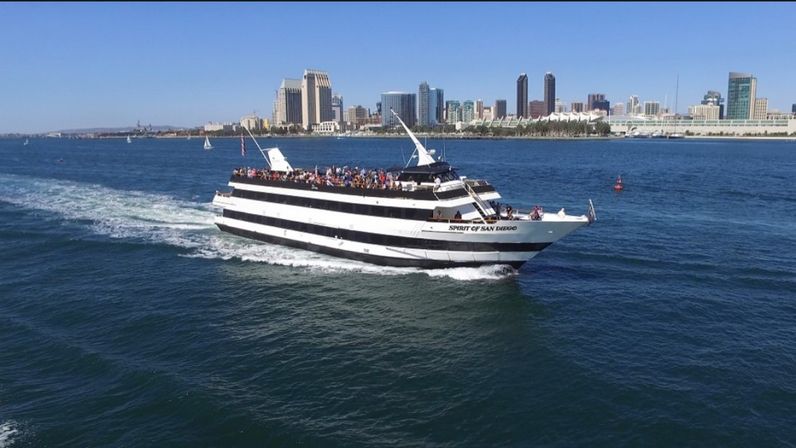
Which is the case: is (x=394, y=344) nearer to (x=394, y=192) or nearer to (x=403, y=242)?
(x=403, y=242)

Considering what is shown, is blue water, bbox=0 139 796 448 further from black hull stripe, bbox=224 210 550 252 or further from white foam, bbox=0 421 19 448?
black hull stripe, bbox=224 210 550 252

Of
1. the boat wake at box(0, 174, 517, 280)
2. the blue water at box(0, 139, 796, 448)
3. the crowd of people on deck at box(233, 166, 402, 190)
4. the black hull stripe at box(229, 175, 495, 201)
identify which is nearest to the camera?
the blue water at box(0, 139, 796, 448)

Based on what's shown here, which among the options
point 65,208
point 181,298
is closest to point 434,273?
point 181,298

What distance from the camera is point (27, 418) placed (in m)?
19.0

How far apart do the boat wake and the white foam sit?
740 inches

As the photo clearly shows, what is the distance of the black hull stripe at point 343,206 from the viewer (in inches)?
1319

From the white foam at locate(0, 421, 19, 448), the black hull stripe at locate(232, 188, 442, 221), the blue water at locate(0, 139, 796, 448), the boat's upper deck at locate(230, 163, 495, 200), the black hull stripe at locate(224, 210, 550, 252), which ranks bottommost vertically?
the white foam at locate(0, 421, 19, 448)

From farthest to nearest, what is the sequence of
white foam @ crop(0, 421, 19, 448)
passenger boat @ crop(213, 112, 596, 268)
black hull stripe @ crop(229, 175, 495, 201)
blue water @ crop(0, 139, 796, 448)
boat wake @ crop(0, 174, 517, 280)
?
boat wake @ crop(0, 174, 517, 280), black hull stripe @ crop(229, 175, 495, 201), passenger boat @ crop(213, 112, 596, 268), blue water @ crop(0, 139, 796, 448), white foam @ crop(0, 421, 19, 448)

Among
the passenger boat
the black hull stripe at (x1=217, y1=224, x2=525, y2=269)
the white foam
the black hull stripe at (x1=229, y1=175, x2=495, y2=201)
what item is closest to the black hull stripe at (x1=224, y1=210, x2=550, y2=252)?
the passenger boat

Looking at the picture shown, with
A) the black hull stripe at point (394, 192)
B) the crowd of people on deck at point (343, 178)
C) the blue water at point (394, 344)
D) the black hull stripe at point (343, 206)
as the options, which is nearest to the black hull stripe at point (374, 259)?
the blue water at point (394, 344)

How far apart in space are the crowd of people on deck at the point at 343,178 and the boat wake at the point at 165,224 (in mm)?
4896

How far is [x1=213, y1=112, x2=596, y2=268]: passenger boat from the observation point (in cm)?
3222

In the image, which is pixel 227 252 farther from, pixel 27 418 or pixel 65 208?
pixel 65 208

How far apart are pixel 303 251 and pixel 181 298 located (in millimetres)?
10360
